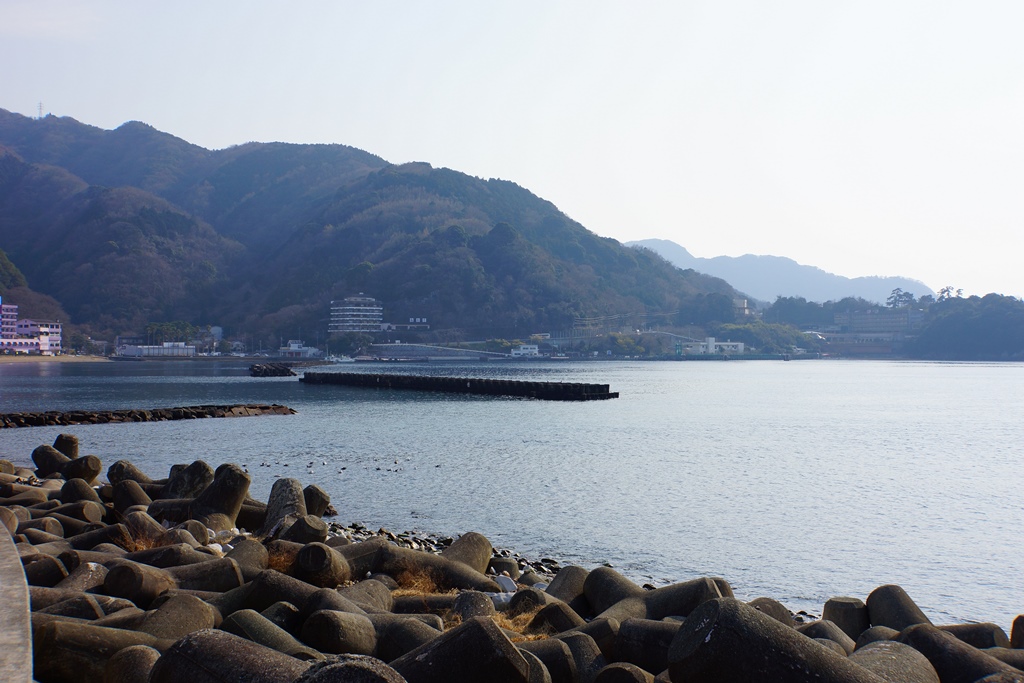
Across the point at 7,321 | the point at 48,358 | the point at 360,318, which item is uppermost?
the point at 360,318

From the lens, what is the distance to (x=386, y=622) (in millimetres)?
6027

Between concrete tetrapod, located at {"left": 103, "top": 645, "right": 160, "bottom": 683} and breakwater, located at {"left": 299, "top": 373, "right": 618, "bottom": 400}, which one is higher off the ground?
concrete tetrapod, located at {"left": 103, "top": 645, "right": 160, "bottom": 683}

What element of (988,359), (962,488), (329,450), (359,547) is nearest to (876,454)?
(962,488)

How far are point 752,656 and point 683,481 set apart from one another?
1995cm

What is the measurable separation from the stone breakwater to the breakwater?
50.5m

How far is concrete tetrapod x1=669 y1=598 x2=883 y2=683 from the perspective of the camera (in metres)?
3.74

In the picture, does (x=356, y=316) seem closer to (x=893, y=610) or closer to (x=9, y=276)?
(x=9, y=276)

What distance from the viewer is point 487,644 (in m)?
4.14

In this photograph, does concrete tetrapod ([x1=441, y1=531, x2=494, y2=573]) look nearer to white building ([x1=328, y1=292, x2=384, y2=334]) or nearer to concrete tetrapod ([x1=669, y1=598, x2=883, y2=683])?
concrete tetrapod ([x1=669, y1=598, x2=883, y2=683])

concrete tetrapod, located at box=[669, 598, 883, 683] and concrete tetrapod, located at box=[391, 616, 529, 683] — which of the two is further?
concrete tetrapod, located at box=[391, 616, 529, 683]

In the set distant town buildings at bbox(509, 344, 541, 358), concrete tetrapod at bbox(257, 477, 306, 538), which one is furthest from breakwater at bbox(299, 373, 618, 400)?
distant town buildings at bbox(509, 344, 541, 358)

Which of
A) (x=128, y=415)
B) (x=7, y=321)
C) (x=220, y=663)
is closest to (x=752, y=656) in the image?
(x=220, y=663)

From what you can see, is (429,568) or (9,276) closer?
(429,568)

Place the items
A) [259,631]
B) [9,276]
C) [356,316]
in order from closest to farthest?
[259,631] → [356,316] → [9,276]
